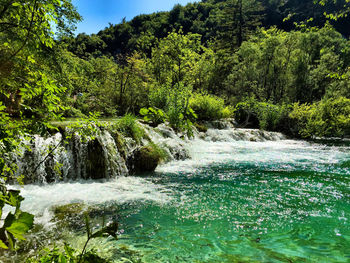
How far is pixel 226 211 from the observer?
4.77 metres

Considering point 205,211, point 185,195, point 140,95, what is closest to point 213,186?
point 185,195

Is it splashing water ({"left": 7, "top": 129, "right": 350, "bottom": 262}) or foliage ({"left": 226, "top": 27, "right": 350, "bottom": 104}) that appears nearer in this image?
splashing water ({"left": 7, "top": 129, "right": 350, "bottom": 262})

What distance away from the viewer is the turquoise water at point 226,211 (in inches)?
131

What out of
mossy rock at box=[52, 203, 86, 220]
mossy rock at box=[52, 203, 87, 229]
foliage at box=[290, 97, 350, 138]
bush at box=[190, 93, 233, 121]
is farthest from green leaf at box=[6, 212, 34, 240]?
foliage at box=[290, 97, 350, 138]

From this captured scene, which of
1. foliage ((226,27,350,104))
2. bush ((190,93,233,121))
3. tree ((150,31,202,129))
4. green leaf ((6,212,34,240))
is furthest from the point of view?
foliage ((226,27,350,104))

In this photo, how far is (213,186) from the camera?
6.50m

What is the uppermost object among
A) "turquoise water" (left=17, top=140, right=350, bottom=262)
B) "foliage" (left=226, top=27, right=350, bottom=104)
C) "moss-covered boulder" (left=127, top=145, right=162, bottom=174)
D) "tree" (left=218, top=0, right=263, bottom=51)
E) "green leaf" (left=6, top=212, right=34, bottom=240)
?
"tree" (left=218, top=0, right=263, bottom=51)

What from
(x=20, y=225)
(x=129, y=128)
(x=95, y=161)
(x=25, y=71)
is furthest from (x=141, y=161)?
(x=20, y=225)

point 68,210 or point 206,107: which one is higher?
point 206,107

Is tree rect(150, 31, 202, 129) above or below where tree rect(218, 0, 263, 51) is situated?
below

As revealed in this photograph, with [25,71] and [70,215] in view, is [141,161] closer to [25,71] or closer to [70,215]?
[70,215]

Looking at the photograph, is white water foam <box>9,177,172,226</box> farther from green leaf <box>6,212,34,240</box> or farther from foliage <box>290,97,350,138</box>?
foliage <box>290,97,350,138</box>

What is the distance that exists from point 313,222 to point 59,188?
6.40 metres

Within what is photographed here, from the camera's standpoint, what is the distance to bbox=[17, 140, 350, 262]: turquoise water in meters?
3.32
